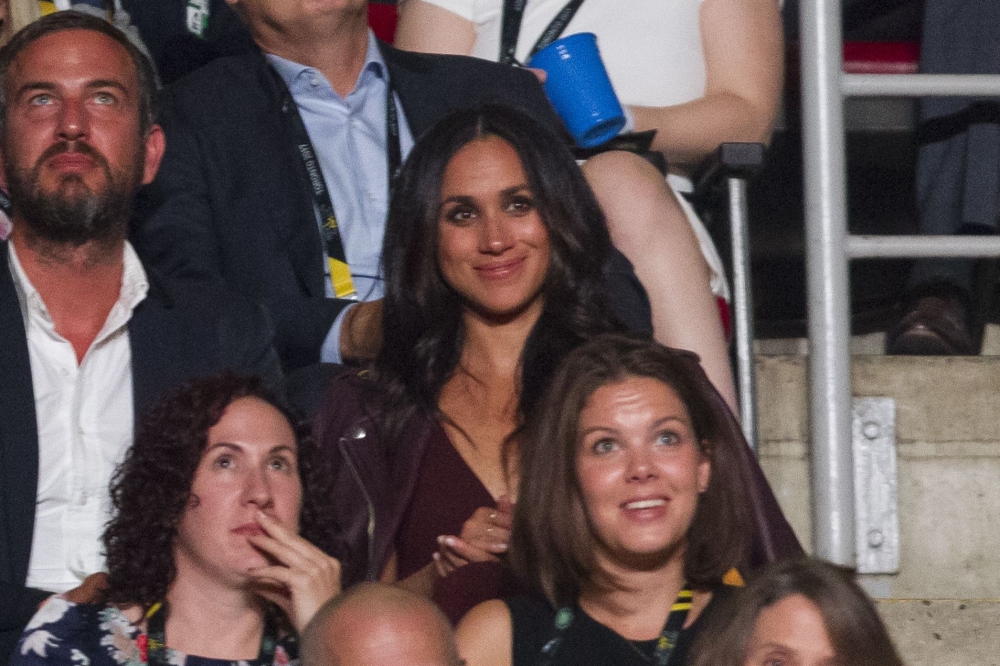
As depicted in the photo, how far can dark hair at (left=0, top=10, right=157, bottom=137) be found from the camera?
354 cm

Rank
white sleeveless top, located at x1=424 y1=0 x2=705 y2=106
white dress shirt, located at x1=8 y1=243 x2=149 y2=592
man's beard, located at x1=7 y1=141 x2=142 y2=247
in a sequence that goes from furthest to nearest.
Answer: white sleeveless top, located at x1=424 y1=0 x2=705 y2=106, man's beard, located at x1=7 y1=141 x2=142 y2=247, white dress shirt, located at x1=8 y1=243 x2=149 y2=592

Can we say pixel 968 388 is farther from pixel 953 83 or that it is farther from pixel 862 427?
pixel 953 83

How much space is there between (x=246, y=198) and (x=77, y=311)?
501 mm

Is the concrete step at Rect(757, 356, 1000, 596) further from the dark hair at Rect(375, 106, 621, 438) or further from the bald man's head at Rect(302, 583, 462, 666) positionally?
the bald man's head at Rect(302, 583, 462, 666)

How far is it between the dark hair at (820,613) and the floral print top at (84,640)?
2.44 feet

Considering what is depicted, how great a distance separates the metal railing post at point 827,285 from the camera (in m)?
3.47

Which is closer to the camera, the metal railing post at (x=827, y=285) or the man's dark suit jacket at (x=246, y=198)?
the metal railing post at (x=827, y=285)

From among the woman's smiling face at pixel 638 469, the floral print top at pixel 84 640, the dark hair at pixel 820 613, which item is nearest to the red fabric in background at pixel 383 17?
the woman's smiling face at pixel 638 469

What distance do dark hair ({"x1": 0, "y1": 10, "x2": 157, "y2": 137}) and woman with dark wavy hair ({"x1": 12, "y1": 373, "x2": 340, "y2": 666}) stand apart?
799 mm

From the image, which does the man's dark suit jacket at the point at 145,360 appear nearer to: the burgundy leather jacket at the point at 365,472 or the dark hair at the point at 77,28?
the burgundy leather jacket at the point at 365,472

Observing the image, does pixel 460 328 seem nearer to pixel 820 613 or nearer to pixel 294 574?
pixel 294 574

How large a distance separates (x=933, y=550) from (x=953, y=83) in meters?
Answer: 0.93

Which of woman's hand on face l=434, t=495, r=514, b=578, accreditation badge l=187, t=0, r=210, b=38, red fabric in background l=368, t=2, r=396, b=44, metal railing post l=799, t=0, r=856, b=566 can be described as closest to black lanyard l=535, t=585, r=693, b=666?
woman's hand on face l=434, t=495, r=514, b=578

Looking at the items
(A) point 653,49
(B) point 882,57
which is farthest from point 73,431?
(B) point 882,57
